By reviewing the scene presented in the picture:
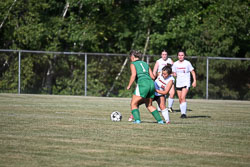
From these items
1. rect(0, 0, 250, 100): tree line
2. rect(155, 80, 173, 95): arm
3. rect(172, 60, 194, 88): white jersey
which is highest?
rect(0, 0, 250, 100): tree line

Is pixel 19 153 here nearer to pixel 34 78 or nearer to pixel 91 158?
pixel 91 158

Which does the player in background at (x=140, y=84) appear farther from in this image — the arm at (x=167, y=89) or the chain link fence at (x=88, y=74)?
the chain link fence at (x=88, y=74)

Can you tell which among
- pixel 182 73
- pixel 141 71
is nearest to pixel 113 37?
pixel 182 73

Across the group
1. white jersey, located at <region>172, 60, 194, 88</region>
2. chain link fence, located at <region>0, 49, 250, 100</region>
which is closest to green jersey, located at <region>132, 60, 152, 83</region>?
white jersey, located at <region>172, 60, 194, 88</region>

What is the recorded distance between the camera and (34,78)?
1148 inches

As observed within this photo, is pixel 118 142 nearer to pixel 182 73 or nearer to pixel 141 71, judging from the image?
pixel 141 71

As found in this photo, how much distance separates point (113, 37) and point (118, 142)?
24837 millimetres

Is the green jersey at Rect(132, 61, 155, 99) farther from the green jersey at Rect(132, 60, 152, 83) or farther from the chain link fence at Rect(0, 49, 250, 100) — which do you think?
the chain link fence at Rect(0, 49, 250, 100)

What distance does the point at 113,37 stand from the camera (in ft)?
114

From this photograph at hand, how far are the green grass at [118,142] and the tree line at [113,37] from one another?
13.8 metres

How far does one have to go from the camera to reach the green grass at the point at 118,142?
27.0 ft

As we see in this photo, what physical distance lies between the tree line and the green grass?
13.8 meters

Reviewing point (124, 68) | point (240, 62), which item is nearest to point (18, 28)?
point (124, 68)

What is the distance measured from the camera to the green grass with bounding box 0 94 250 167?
822 cm
